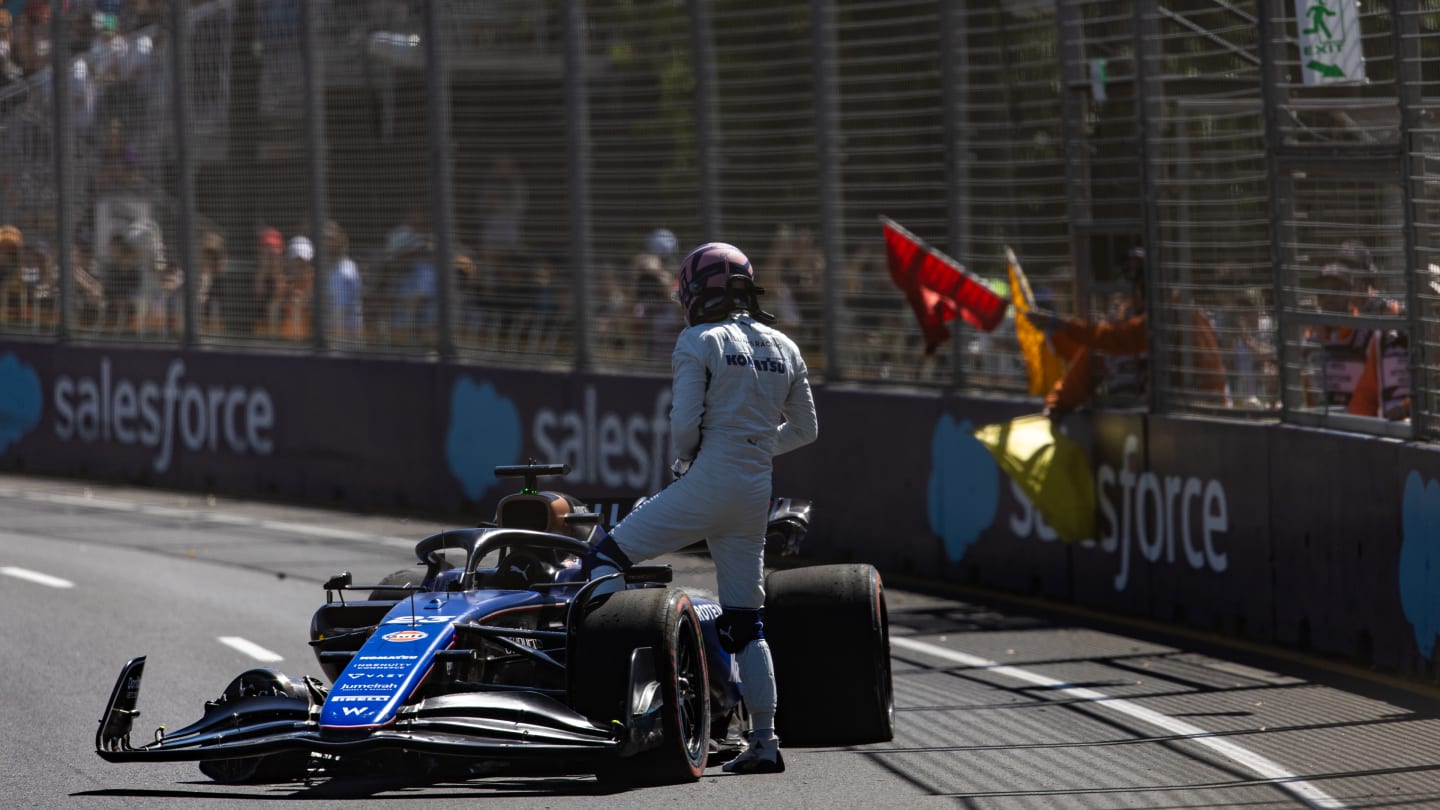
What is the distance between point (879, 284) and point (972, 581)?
2.28m

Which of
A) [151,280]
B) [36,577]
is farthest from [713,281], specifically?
[151,280]

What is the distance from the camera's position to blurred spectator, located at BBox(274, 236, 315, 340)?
18.9m

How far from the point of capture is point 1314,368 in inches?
436

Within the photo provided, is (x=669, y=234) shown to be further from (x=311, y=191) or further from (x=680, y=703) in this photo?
(x=680, y=703)

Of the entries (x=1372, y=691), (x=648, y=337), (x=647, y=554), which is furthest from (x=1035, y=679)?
(x=648, y=337)

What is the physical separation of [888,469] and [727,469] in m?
6.52

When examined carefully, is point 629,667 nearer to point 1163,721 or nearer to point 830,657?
point 830,657

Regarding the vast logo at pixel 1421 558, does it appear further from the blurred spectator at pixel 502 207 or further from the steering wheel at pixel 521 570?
the blurred spectator at pixel 502 207

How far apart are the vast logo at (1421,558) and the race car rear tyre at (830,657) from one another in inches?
109

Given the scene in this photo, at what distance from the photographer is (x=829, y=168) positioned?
14594 millimetres

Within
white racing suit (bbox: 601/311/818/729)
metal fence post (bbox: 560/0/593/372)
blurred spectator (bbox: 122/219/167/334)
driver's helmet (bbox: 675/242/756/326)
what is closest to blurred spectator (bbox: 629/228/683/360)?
metal fence post (bbox: 560/0/593/372)

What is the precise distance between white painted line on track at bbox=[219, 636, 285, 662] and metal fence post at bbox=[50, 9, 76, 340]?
10.9 meters

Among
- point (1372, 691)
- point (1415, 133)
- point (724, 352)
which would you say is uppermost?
point (1415, 133)

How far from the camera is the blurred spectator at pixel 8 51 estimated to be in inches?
844
